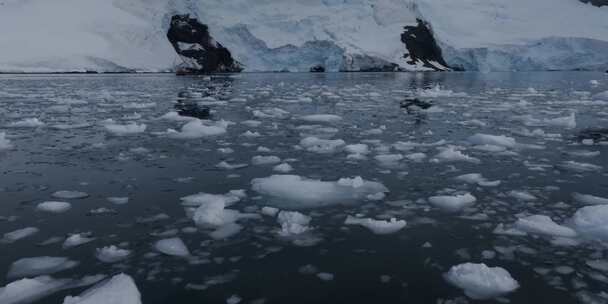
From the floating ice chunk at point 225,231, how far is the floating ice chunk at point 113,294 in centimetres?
109

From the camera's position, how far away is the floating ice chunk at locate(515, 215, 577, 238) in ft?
14.2

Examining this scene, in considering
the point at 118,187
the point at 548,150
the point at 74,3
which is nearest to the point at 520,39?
the point at 74,3

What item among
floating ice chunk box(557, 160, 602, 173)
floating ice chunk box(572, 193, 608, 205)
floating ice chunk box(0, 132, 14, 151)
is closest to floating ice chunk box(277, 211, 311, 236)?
floating ice chunk box(572, 193, 608, 205)

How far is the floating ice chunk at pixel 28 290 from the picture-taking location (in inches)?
125

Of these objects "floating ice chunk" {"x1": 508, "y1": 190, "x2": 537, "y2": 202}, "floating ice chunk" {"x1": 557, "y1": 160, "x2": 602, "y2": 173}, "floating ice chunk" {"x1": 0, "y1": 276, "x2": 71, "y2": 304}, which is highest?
"floating ice chunk" {"x1": 0, "y1": 276, "x2": 71, "y2": 304}

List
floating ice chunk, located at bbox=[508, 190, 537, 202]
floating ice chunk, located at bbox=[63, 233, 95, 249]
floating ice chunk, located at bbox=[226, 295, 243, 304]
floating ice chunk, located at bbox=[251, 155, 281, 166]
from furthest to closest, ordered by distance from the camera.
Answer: floating ice chunk, located at bbox=[251, 155, 281, 166]
floating ice chunk, located at bbox=[508, 190, 537, 202]
floating ice chunk, located at bbox=[63, 233, 95, 249]
floating ice chunk, located at bbox=[226, 295, 243, 304]

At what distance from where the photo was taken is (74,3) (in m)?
63.5

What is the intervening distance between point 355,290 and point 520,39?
72779 millimetres

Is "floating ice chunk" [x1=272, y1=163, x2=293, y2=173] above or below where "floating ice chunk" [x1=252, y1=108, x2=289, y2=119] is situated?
below

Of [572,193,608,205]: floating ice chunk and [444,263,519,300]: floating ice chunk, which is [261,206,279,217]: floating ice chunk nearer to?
[444,263,519,300]: floating ice chunk

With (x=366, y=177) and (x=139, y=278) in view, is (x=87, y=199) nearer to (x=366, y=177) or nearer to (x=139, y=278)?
(x=139, y=278)

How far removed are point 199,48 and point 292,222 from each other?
50288mm

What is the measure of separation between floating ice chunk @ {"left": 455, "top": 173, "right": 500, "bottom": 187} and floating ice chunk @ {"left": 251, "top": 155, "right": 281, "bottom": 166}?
8.15 feet

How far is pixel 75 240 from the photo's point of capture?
13.4 feet
